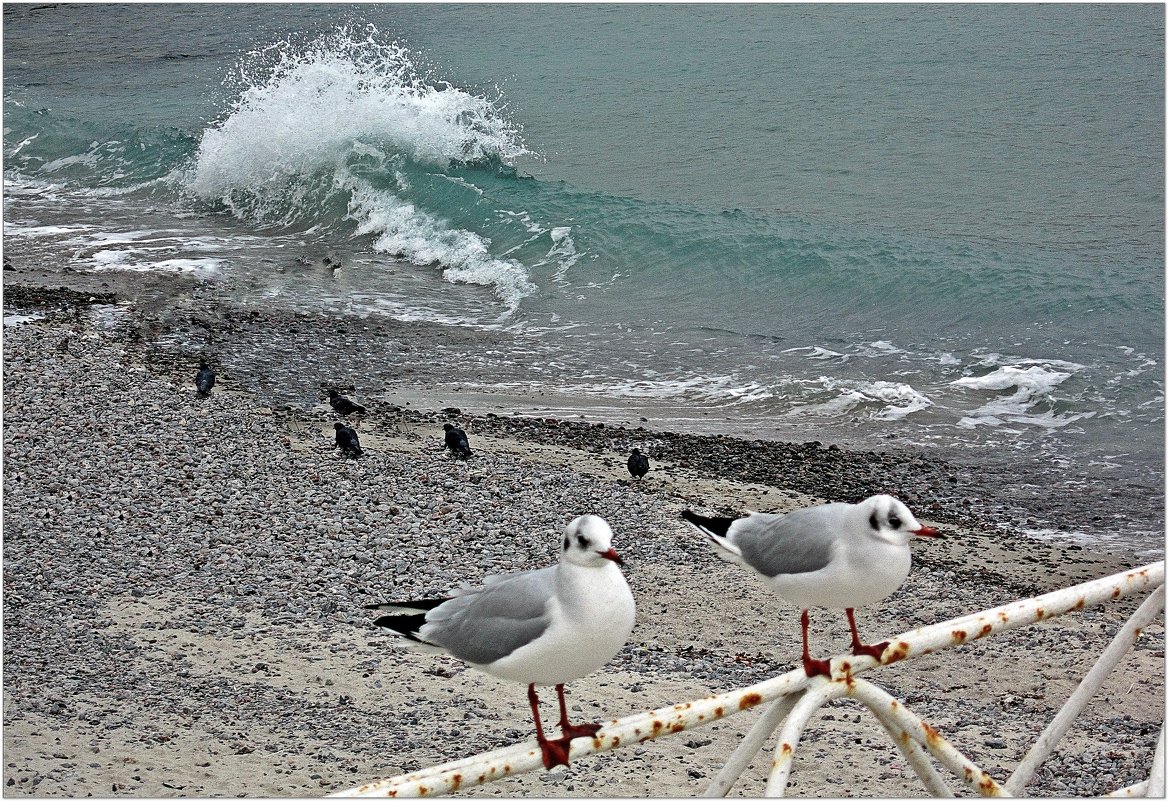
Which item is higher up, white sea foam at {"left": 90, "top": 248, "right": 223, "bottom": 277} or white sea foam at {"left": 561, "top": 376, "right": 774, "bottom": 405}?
white sea foam at {"left": 90, "top": 248, "right": 223, "bottom": 277}

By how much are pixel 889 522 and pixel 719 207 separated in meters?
19.2

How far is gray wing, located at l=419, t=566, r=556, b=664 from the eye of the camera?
10.3ft

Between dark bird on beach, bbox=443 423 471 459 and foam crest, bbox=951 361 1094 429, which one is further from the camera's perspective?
foam crest, bbox=951 361 1094 429

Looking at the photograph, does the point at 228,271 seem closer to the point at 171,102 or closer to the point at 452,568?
the point at 452,568

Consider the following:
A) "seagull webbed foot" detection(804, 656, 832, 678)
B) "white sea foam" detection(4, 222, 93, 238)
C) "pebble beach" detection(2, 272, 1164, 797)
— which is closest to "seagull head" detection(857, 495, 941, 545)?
"seagull webbed foot" detection(804, 656, 832, 678)

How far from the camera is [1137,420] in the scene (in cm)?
1325

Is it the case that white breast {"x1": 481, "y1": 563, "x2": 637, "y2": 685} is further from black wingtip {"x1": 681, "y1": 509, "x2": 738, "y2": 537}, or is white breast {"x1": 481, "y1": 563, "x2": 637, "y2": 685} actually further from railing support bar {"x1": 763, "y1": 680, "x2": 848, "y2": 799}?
black wingtip {"x1": 681, "y1": 509, "x2": 738, "y2": 537}

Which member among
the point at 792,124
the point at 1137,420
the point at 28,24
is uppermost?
the point at 28,24

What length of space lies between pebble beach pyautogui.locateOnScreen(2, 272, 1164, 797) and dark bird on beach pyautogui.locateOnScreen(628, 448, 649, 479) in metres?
0.11

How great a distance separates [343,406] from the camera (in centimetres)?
1251

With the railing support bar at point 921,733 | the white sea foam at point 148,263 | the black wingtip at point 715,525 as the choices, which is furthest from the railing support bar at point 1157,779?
the white sea foam at point 148,263

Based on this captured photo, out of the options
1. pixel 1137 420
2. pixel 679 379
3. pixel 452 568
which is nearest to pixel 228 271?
pixel 679 379

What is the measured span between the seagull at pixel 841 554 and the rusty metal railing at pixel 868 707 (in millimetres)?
326

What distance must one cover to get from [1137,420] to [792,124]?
48.8 ft
